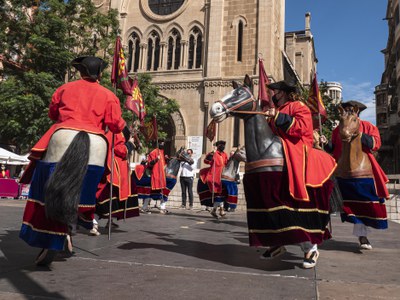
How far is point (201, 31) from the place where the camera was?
28203mm

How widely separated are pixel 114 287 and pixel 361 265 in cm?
275

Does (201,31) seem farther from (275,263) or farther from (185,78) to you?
(275,263)

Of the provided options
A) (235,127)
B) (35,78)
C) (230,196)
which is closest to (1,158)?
(35,78)

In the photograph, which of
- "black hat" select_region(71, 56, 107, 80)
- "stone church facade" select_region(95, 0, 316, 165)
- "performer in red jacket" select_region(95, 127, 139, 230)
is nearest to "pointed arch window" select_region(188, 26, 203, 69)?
"stone church facade" select_region(95, 0, 316, 165)

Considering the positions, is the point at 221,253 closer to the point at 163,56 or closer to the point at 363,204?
the point at 363,204

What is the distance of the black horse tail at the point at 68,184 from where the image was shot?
3213mm

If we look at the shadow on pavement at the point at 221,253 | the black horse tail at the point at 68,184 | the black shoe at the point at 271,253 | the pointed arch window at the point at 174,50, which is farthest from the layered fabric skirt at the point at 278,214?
the pointed arch window at the point at 174,50

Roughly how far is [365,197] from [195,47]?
79.8 ft

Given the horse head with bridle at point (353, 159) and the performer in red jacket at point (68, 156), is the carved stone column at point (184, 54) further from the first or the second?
the performer in red jacket at point (68, 156)

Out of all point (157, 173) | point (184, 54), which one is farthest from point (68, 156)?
point (184, 54)

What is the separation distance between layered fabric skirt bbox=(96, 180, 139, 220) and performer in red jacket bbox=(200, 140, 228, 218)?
374cm

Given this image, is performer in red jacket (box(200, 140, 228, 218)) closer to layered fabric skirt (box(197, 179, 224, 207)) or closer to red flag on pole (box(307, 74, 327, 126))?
layered fabric skirt (box(197, 179, 224, 207))

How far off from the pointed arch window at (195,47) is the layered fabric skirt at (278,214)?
2494 cm

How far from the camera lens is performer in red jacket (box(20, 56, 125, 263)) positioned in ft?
10.8
